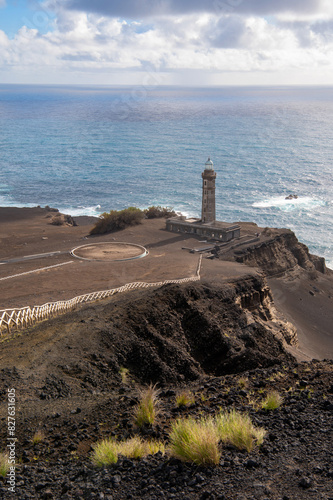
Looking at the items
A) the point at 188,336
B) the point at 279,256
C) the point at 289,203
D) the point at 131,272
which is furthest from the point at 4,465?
the point at 289,203

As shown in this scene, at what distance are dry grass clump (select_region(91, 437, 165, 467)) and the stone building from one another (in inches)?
1524

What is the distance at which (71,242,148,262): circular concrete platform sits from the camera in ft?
139

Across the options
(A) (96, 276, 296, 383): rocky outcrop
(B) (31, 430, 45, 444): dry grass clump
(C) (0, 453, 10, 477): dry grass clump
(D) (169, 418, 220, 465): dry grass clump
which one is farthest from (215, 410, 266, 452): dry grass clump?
(A) (96, 276, 296, 383): rocky outcrop

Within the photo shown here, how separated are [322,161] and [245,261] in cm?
8865

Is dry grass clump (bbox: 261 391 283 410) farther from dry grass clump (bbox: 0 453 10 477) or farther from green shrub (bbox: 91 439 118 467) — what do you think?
dry grass clump (bbox: 0 453 10 477)

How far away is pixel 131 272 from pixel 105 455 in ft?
90.4

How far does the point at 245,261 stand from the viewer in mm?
45500

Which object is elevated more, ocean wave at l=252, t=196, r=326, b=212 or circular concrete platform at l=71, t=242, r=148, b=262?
circular concrete platform at l=71, t=242, r=148, b=262

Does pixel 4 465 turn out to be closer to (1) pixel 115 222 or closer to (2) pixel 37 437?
(2) pixel 37 437

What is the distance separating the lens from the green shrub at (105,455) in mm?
10219

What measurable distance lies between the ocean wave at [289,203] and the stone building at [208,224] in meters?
32.2

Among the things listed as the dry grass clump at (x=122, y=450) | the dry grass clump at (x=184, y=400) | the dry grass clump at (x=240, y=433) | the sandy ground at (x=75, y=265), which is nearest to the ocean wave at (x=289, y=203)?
the sandy ground at (x=75, y=265)

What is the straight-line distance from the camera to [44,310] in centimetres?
2703

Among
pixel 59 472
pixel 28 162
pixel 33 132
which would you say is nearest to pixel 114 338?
pixel 59 472
